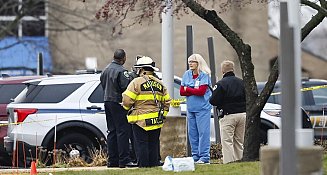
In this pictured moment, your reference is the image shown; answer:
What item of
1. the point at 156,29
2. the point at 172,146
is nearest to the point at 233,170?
the point at 172,146

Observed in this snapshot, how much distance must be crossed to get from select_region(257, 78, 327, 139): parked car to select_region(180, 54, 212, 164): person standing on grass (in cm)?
459

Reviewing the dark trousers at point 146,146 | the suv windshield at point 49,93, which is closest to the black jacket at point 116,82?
the dark trousers at point 146,146

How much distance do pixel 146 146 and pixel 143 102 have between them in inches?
24.5

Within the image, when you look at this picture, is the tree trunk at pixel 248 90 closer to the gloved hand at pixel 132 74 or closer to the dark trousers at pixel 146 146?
the gloved hand at pixel 132 74

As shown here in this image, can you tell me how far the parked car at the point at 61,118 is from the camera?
17734mm

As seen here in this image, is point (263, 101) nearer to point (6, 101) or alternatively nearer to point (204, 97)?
point (204, 97)

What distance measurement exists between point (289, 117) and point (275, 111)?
38.3 feet

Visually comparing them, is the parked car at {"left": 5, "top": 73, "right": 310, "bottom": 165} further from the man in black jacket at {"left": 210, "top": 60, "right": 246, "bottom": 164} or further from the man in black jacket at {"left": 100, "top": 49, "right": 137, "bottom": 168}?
the man in black jacket at {"left": 210, "top": 60, "right": 246, "bottom": 164}

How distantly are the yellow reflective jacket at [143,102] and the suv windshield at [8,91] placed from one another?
5.52 metres

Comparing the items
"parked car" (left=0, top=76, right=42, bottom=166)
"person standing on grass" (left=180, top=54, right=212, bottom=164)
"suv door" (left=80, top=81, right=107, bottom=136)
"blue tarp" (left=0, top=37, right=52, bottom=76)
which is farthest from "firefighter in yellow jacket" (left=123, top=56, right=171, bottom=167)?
"blue tarp" (left=0, top=37, right=52, bottom=76)

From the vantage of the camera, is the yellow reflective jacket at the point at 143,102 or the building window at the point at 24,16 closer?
the yellow reflective jacket at the point at 143,102

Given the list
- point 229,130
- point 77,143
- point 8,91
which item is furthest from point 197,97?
point 8,91

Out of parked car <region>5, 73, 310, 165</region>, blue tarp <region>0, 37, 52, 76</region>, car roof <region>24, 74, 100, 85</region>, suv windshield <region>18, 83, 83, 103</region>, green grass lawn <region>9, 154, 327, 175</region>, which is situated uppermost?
blue tarp <region>0, 37, 52, 76</region>

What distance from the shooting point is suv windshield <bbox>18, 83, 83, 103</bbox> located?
712 inches
